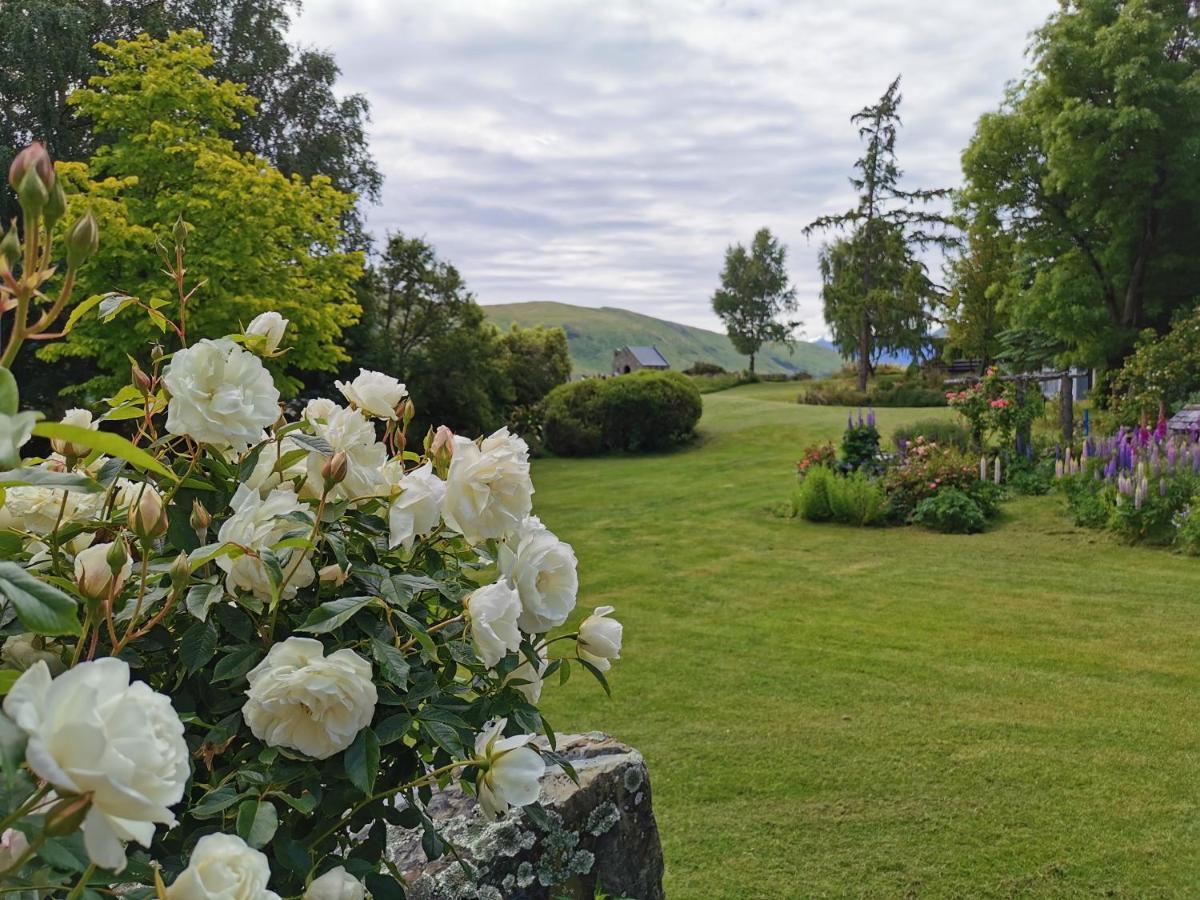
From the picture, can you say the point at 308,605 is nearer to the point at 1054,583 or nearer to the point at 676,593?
the point at 676,593

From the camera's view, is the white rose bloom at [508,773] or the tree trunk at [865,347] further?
the tree trunk at [865,347]

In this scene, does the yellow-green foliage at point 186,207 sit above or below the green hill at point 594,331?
below

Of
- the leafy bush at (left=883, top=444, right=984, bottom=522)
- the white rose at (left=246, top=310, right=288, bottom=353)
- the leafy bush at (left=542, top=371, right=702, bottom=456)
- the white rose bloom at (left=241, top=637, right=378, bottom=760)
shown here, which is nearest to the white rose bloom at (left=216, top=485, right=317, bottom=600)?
the white rose bloom at (left=241, top=637, right=378, bottom=760)

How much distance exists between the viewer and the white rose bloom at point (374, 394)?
66.7 inches

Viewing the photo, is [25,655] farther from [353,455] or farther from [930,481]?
[930,481]

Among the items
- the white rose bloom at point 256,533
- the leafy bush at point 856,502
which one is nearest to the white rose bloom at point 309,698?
the white rose bloom at point 256,533

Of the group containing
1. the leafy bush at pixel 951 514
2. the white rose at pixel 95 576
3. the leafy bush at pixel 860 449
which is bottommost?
the leafy bush at pixel 951 514

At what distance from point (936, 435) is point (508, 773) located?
42.2ft

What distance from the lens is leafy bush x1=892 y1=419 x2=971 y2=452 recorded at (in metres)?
12.6

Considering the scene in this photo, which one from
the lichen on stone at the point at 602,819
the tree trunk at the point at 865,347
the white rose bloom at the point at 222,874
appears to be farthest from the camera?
the tree trunk at the point at 865,347

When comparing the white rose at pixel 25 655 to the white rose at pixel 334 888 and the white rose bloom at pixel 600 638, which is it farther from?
the white rose bloom at pixel 600 638

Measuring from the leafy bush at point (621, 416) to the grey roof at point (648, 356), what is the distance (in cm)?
3358

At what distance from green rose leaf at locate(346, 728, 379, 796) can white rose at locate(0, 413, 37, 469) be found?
2.19 ft

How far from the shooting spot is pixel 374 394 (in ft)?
5.58
